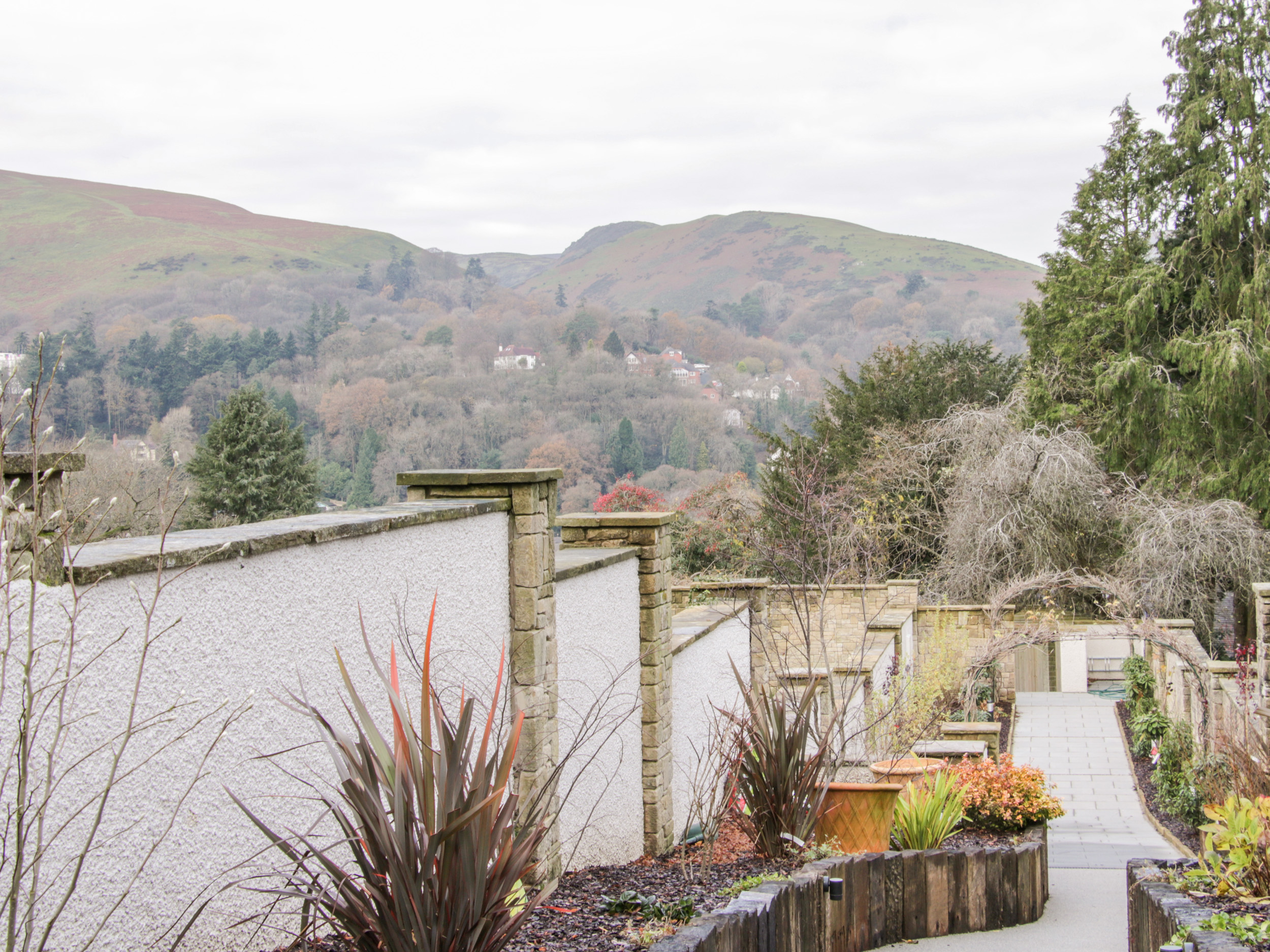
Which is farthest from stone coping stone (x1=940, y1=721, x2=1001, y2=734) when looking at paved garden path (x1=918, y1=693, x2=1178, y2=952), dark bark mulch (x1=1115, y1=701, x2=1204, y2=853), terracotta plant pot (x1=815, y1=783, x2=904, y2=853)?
terracotta plant pot (x1=815, y1=783, x2=904, y2=853)

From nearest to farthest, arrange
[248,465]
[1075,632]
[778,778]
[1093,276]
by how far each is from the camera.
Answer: [778,778] → [1075,632] → [1093,276] → [248,465]

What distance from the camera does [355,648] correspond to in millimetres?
3451

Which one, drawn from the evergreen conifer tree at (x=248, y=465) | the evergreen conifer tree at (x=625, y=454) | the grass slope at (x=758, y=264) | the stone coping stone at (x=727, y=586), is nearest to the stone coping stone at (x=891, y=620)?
the stone coping stone at (x=727, y=586)

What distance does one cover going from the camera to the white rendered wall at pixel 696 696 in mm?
6746

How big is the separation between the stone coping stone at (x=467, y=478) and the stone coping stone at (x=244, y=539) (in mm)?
169

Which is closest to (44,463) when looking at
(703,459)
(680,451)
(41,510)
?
(41,510)

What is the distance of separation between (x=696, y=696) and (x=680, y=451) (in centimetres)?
3877

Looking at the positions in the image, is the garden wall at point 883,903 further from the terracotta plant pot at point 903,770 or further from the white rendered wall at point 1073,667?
the white rendered wall at point 1073,667

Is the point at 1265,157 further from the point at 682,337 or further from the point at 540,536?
the point at 682,337

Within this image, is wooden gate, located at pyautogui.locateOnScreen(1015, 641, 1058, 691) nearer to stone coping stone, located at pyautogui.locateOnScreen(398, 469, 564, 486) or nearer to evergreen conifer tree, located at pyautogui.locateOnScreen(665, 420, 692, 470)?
stone coping stone, located at pyautogui.locateOnScreen(398, 469, 564, 486)

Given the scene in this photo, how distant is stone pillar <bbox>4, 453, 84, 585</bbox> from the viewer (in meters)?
2.05

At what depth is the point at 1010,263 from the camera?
10662 centimetres

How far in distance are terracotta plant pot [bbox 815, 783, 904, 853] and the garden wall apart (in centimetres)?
20

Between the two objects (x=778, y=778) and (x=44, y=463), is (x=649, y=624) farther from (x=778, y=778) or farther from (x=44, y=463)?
(x=44, y=463)
